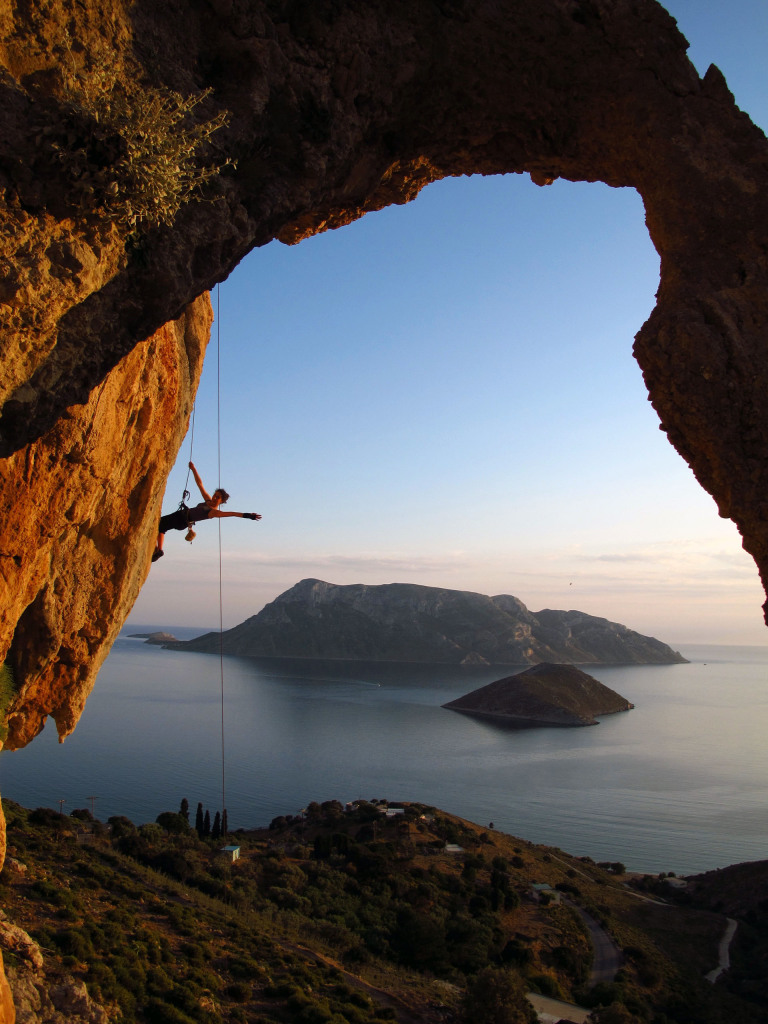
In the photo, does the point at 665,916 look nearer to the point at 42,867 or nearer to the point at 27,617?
the point at 42,867

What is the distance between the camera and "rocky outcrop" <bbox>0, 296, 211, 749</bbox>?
5.85 metres

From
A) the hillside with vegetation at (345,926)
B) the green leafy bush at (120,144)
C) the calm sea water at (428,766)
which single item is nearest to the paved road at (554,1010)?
the hillside with vegetation at (345,926)

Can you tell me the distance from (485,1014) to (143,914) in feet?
27.9

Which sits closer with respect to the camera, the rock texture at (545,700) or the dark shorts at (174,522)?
the dark shorts at (174,522)

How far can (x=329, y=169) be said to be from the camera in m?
6.26

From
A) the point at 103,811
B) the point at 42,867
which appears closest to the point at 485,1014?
the point at 42,867

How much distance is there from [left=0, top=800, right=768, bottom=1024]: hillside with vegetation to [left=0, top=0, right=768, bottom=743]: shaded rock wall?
7.22 metres

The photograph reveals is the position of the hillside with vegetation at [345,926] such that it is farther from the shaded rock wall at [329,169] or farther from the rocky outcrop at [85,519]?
the shaded rock wall at [329,169]

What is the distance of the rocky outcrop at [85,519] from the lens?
585 centimetres

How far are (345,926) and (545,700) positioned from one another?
83413 millimetres

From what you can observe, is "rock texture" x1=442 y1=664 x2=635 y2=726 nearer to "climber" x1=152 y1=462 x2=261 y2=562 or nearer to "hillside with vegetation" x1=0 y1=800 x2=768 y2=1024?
"hillside with vegetation" x1=0 y1=800 x2=768 y2=1024

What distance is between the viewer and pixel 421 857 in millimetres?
29266

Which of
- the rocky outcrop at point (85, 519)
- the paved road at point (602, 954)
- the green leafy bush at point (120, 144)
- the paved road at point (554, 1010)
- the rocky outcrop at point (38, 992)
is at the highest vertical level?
the green leafy bush at point (120, 144)

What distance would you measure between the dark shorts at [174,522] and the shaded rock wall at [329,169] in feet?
5.54
